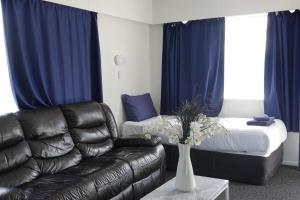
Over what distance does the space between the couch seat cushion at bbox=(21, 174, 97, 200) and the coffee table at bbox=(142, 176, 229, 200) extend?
0.45 metres

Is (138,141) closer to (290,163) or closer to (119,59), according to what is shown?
(119,59)

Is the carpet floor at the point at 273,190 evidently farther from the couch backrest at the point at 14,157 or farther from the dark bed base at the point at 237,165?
the couch backrest at the point at 14,157

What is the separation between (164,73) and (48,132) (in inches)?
101

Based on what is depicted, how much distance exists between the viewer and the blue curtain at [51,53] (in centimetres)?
333

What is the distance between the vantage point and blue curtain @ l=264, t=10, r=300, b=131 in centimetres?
440

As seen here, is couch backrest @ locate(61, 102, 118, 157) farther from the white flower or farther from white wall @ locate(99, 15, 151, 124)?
the white flower

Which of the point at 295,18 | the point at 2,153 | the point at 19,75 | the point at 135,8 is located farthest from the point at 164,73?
the point at 2,153

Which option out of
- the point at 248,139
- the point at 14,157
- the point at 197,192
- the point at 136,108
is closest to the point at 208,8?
the point at 136,108

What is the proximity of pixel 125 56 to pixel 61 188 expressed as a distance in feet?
9.06

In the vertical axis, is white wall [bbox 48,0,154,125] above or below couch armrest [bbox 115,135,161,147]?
above

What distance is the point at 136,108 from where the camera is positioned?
191 inches

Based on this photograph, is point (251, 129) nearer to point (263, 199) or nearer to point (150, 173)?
point (263, 199)

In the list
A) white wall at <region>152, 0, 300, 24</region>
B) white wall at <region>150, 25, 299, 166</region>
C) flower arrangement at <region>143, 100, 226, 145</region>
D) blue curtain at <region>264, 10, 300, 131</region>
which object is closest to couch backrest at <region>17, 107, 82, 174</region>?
flower arrangement at <region>143, 100, 226, 145</region>

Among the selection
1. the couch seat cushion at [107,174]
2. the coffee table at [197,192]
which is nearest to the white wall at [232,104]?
the coffee table at [197,192]
